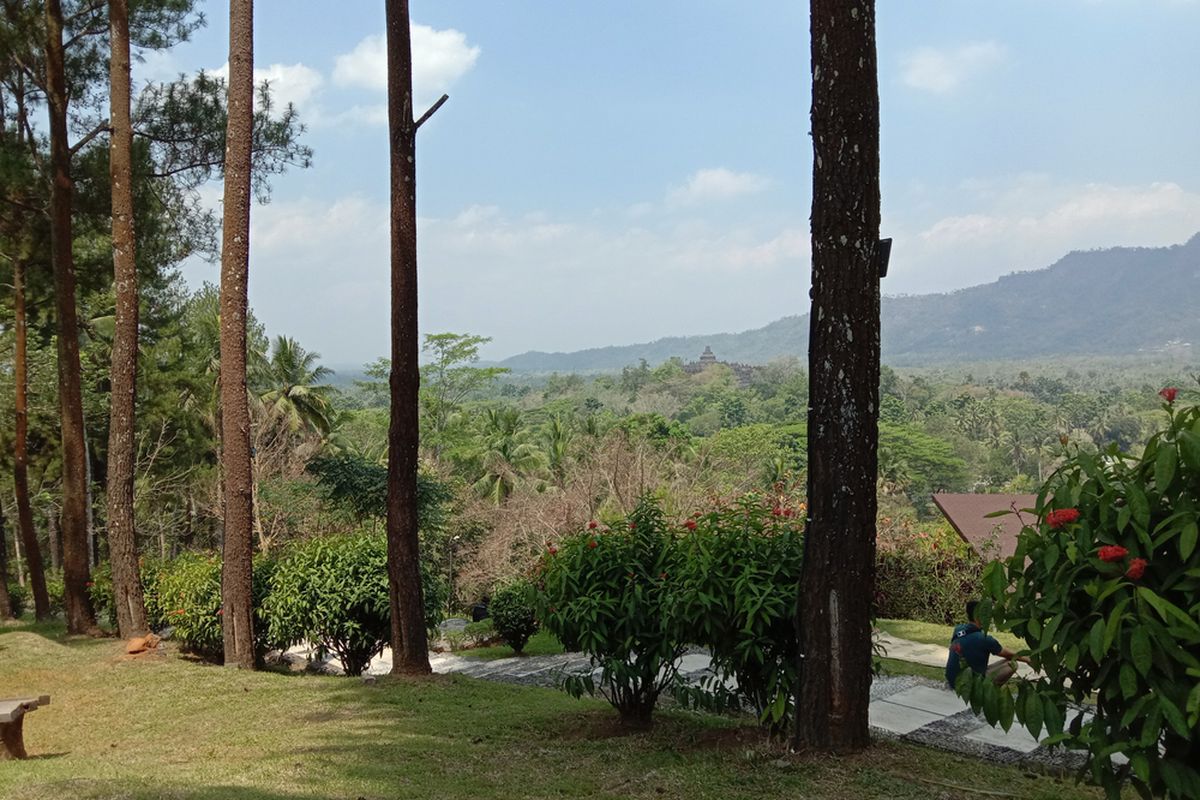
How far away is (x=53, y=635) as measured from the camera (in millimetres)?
11344

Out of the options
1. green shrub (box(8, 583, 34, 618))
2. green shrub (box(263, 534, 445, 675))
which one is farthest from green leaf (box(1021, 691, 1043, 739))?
green shrub (box(8, 583, 34, 618))

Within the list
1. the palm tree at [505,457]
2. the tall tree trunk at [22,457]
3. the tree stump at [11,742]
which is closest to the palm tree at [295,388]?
the palm tree at [505,457]

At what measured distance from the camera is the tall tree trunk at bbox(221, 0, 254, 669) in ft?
26.8

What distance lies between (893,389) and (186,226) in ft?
298

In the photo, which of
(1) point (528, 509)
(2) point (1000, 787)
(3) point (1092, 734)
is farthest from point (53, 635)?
(3) point (1092, 734)

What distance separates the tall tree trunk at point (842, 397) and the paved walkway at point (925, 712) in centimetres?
92

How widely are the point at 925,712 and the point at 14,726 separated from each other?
572 centimetres

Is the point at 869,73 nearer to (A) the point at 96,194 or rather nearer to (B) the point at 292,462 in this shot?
(A) the point at 96,194

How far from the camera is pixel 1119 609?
95.1 inches

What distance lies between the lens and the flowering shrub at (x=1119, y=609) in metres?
2.38

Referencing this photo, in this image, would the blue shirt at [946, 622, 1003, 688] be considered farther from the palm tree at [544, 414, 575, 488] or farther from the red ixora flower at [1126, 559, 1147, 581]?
the palm tree at [544, 414, 575, 488]

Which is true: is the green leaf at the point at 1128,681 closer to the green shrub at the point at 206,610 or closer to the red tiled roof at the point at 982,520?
the green shrub at the point at 206,610

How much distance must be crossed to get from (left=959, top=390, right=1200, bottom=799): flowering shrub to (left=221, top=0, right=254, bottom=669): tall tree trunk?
6.97 metres

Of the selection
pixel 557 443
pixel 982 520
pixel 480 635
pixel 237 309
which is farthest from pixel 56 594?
pixel 557 443
